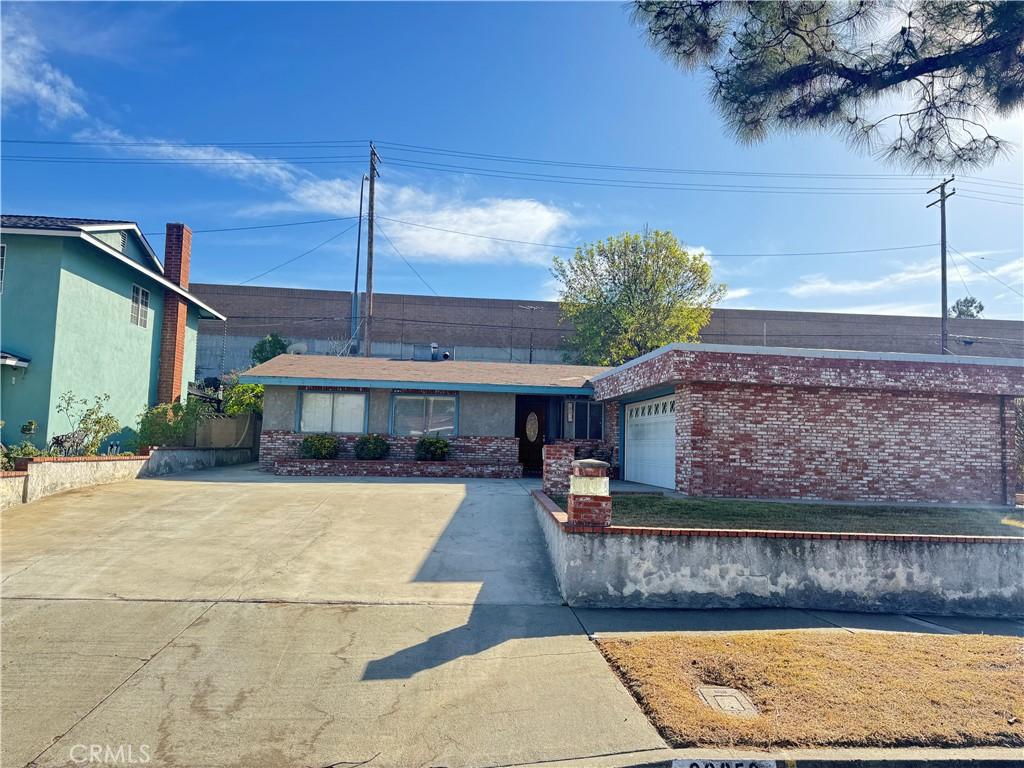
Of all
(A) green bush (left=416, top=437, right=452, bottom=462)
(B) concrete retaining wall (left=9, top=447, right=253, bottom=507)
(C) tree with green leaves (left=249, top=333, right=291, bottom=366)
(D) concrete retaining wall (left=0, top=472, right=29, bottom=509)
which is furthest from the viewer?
(C) tree with green leaves (left=249, top=333, right=291, bottom=366)

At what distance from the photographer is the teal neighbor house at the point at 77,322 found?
44.1 ft

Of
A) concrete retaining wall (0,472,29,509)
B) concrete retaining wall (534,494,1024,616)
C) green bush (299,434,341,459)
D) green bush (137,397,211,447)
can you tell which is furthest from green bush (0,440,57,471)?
concrete retaining wall (534,494,1024,616)

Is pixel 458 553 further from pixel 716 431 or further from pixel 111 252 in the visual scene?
pixel 111 252

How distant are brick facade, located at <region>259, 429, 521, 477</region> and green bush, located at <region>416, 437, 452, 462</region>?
31 centimetres

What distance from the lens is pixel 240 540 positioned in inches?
354

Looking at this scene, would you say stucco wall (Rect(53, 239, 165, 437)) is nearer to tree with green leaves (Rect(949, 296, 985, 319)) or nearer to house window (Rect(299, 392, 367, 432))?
house window (Rect(299, 392, 367, 432))

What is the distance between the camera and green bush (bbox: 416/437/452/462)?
17469 mm

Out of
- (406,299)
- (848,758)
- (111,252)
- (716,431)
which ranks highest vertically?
(406,299)

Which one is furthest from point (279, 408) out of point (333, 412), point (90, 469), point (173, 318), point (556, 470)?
point (556, 470)

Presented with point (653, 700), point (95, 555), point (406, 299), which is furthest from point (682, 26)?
point (406, 299)

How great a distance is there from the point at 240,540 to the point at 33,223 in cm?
982

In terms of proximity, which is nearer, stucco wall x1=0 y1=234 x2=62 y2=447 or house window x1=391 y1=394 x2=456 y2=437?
stucco wall x1=0 y1=234 x2=62 y2=447

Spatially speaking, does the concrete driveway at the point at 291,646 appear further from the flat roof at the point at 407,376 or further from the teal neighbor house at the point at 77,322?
the flat roof at the point at 407,376

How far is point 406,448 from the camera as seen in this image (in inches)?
704
